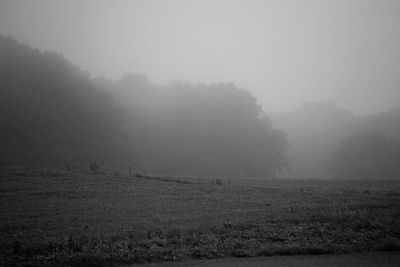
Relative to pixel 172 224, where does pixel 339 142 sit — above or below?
above

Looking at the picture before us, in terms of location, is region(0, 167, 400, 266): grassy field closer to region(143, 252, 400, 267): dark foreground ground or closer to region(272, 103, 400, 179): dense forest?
region(143, 252, 400, 267): dark foreground ground

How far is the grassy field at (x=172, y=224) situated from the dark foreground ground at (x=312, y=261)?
21.3 inches

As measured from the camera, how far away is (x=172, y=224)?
47.6 ft

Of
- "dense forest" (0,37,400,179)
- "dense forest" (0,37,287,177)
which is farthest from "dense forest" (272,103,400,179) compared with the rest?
"dense forest" (0,37,287,177)

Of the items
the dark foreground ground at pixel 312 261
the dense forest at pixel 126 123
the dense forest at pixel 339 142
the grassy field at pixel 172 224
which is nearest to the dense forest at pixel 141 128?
the dense forest at pixel 126 123

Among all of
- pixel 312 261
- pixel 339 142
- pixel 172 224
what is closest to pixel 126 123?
pixel 172 224

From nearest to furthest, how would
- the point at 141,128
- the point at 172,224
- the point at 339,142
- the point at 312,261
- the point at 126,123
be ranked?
the point at 312,261 < the point at 172,224 < the point at 126,123 < the point at 141,128 < the point at 339,142

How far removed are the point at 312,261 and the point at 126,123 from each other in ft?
223

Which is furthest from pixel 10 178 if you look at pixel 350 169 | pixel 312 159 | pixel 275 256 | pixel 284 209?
pixel 312 159

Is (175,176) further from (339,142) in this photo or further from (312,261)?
(339,142)

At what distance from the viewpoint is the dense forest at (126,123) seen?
5238 centimetres

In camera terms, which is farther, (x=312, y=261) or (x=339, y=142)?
(x=339, y=142)

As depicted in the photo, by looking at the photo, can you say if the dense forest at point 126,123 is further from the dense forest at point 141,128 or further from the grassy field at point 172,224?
the grassy field at point 172,224

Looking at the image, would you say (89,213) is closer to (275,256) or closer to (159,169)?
(275,256)
